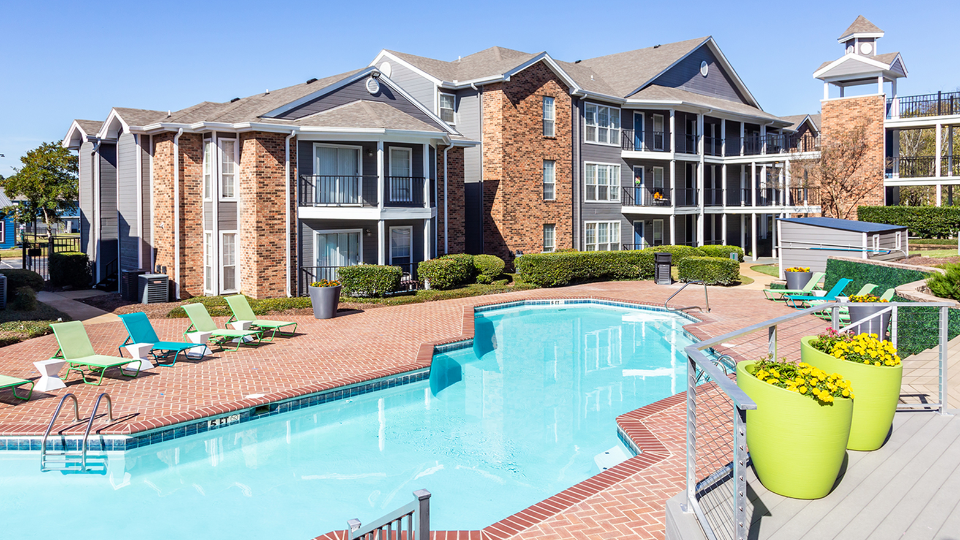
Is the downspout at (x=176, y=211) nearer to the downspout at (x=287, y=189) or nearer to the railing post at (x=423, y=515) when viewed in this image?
the downspout at (x=287, y=189)

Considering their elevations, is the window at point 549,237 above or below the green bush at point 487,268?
above

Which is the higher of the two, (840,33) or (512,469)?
(840,33)

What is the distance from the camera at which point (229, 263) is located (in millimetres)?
21781

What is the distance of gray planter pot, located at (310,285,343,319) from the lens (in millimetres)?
18375

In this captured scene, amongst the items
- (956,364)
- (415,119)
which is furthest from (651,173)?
(956,364)

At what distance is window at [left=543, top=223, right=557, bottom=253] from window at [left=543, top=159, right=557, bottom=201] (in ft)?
4.20

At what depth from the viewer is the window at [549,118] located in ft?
97.3

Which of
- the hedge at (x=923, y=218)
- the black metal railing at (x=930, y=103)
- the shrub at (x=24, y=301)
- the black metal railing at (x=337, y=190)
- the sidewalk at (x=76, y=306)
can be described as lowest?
the sidewalk at (x=76, y=306)

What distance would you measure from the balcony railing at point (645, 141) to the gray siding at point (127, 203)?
2184 centimetres

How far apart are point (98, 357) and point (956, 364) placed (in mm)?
13522

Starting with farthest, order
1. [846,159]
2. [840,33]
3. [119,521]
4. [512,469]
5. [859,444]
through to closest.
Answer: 1. [840,33]
2. [846,159]
3. [512,469]
4. [119,521]
5. [859,444]

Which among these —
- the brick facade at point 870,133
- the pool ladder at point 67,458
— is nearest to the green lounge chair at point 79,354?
the pool ladder at point 67,458

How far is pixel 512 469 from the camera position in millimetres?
8820

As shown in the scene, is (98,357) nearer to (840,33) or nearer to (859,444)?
(859,444)
